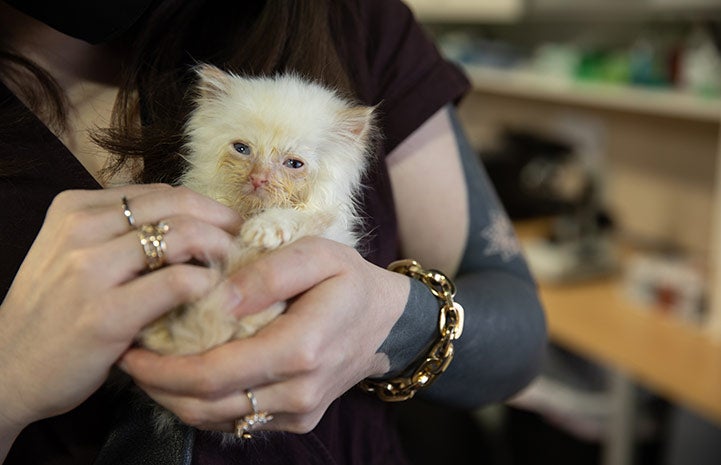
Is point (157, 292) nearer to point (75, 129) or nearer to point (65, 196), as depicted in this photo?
point (65, 196)

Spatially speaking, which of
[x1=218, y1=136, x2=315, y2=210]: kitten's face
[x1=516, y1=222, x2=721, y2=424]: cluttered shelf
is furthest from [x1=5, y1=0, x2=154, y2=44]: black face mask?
[x1=516, y1=222, x2=721, y2=424]: cluttered shelf

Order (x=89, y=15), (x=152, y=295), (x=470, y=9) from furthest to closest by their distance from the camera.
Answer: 1. (x=470, y=9)
2. (x=89, y=15)
3. (x=152, y=295)

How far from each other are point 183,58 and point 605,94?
63.1 inches

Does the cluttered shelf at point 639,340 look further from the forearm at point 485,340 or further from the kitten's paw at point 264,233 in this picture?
the kitten's paw at point 264,233

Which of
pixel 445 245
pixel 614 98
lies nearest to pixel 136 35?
pixel 445 245

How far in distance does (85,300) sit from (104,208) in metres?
0.06

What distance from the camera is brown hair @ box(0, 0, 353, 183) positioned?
19.0 inches

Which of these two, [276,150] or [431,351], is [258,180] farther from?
[431,351]

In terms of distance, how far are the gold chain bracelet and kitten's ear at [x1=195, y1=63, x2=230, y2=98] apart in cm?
→ 20

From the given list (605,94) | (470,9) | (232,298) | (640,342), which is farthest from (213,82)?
(470,9)

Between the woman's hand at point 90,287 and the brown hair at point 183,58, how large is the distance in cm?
6

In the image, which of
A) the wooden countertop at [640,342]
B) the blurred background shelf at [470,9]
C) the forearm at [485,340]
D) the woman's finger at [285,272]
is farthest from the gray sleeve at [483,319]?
the blurred background shelf at [470,9]

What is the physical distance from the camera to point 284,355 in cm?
41

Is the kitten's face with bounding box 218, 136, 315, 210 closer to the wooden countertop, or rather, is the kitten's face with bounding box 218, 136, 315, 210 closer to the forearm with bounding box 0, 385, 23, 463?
the forearm with bounding box 0, 385, 23, 463
